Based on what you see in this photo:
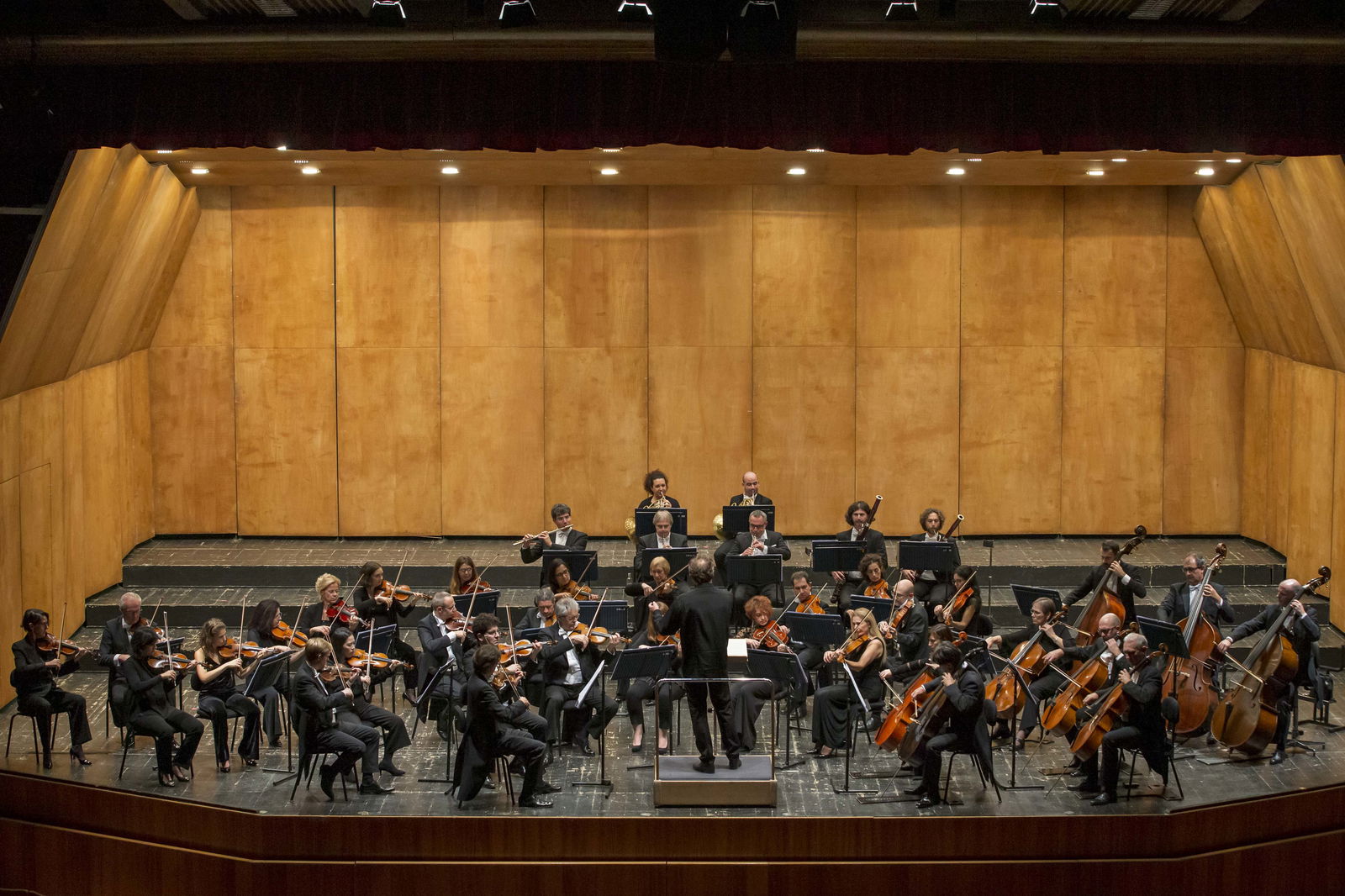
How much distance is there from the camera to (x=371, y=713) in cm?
877

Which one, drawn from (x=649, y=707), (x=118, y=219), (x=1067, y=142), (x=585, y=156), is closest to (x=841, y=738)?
(x=649, y=707)

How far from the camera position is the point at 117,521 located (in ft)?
39.1

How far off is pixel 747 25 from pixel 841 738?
167 inches

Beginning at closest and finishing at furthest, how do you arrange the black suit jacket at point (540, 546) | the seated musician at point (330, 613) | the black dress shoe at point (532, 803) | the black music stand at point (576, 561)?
the black dress shoe at point (532, 803) → the seated musician at point (330, 613) → the black music stand at point (576, 561) → the black suit jacket at point (540, 546)

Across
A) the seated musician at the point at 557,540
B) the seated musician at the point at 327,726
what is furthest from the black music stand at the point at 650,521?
the seated musician at the point at 327,726

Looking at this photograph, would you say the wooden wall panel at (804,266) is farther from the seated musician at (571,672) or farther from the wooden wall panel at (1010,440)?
the seated musician at (571,672)

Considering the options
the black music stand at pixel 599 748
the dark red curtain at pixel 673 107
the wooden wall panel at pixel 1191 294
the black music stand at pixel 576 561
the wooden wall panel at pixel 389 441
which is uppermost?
the dark red curtain at pixel 673 107

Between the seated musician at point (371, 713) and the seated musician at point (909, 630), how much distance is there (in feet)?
9.86

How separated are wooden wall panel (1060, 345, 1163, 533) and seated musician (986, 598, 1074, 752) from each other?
381 centimetres

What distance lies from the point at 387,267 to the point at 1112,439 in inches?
252

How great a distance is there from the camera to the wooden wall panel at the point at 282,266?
12.6 metres

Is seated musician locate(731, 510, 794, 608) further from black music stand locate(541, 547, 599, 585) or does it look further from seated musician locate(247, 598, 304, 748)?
seated musician locate(247, 598, 304, 748)

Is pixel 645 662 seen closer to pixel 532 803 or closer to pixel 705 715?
pixel 705 715

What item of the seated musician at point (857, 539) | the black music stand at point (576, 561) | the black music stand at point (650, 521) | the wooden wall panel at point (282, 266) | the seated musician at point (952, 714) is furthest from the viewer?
the wooden wall panel at point (282, 266)
